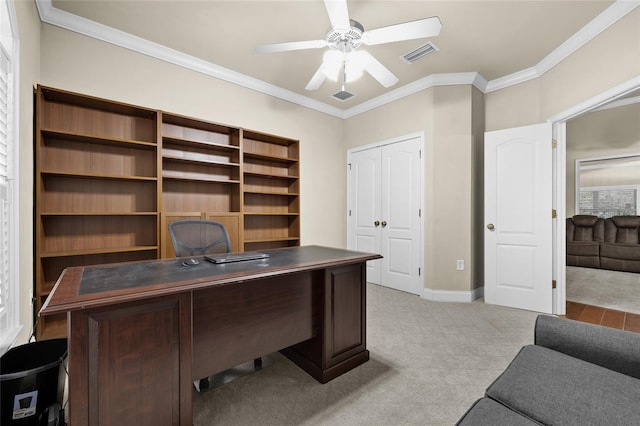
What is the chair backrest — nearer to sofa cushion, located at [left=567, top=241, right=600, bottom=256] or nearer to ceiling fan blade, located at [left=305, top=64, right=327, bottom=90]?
ceiling fan blade, located at [left=305, top=64, right=327, bottom=90]

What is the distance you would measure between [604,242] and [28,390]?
7497mm

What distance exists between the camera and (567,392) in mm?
1018

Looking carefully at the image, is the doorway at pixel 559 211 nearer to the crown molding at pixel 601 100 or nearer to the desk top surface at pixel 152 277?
the crown molding at pixel 601 100

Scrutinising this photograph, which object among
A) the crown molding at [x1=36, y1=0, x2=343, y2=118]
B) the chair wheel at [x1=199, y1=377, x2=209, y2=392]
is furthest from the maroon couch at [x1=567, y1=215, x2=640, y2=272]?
the chair wheel at [x1=199, y1=377, x2=209, y2=392]

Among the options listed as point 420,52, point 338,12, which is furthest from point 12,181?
point 420,52

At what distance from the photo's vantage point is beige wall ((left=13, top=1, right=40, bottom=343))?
1.89m

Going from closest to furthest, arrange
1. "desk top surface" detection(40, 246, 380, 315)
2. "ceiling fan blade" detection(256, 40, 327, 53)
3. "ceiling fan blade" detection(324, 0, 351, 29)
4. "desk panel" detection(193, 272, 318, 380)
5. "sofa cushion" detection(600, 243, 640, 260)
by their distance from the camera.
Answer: "desk top surface" detection(40, 246, 380, 315)
"desk panel" detection(193, 272, 318, 380)
"ceiling fan blade" detection(324, 0, 351, 29)
"ceiling fan blade" detection(256, 40, 327, 53)
"sofa cushion" detection(600, 243, 640, 260)

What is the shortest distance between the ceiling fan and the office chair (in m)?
1.50

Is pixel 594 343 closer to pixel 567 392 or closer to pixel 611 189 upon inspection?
pixel 567 392

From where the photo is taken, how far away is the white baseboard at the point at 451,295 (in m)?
3.56

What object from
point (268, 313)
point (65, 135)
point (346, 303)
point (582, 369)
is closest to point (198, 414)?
point (268, 313)

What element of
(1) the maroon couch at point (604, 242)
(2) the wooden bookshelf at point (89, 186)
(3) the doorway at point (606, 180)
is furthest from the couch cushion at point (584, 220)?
(2) the wooden bookshelf at point (89, 186)

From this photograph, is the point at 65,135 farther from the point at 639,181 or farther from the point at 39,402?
the point at 639,181

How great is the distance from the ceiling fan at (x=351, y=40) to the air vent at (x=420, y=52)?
0.81m
